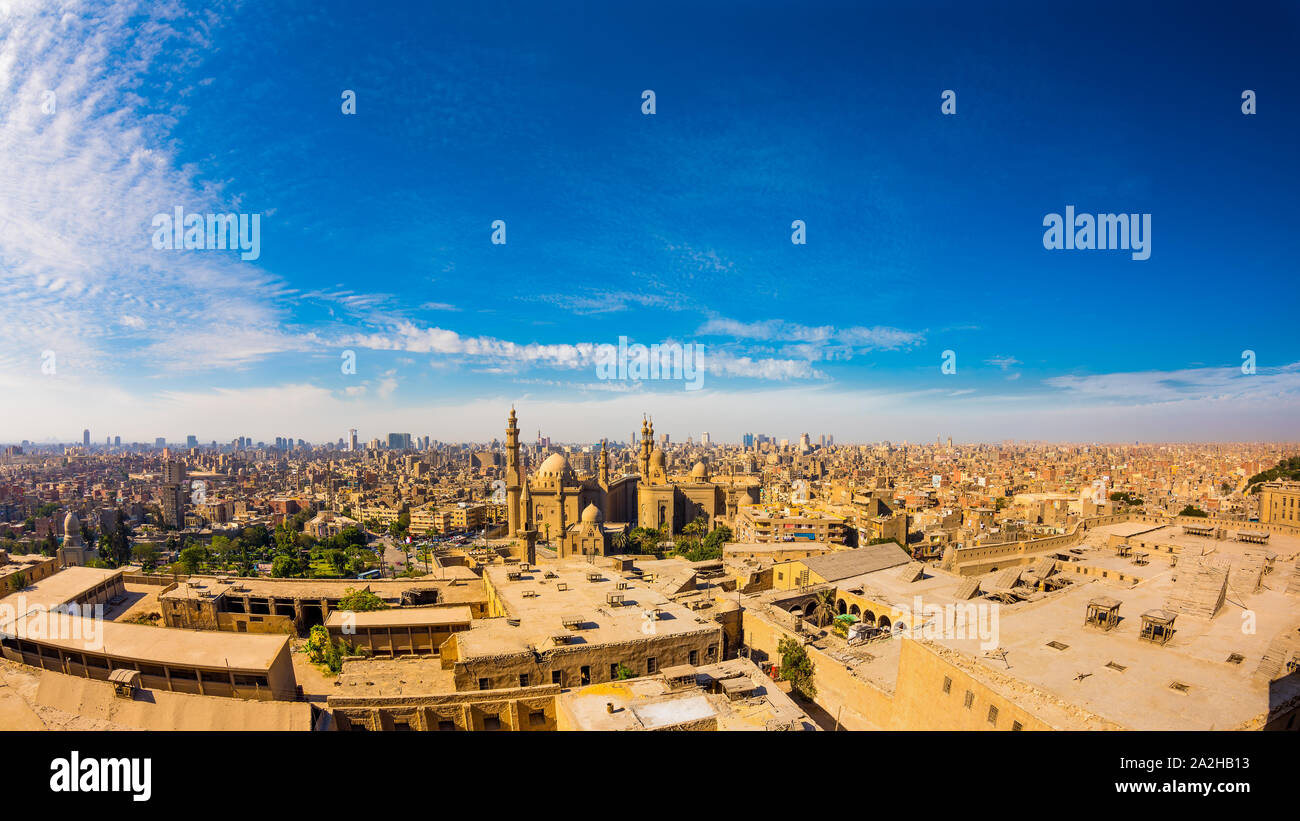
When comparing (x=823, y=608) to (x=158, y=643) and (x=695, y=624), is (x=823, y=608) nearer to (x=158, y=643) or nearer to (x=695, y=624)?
(x=695, y=624)

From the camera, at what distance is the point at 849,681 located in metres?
12.1

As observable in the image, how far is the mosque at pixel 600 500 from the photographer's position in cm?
2797

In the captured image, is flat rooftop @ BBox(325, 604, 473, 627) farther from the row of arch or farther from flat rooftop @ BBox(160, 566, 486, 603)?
the row of arch

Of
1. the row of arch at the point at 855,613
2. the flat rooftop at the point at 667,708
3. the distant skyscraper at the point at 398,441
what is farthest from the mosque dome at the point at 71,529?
the distant skyscraper at the point at 398,441

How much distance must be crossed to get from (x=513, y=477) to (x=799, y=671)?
848 inches

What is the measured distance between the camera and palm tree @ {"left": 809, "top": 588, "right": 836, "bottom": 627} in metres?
18.2

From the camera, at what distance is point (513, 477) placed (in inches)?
1235

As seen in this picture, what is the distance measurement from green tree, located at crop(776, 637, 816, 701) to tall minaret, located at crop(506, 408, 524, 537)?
20439 mm

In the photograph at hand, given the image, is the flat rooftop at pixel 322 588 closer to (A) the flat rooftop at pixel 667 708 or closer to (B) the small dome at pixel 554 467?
(A) the flat rooftop at pixel 667 708

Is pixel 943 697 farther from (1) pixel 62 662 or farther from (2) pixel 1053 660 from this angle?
(1) pixel 62 662

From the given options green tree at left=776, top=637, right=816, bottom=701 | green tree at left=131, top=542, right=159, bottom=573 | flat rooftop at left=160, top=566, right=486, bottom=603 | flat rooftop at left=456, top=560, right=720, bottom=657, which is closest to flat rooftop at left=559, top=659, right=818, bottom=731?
flat rooftop at left=456, top=560, right=720, bottom=657
